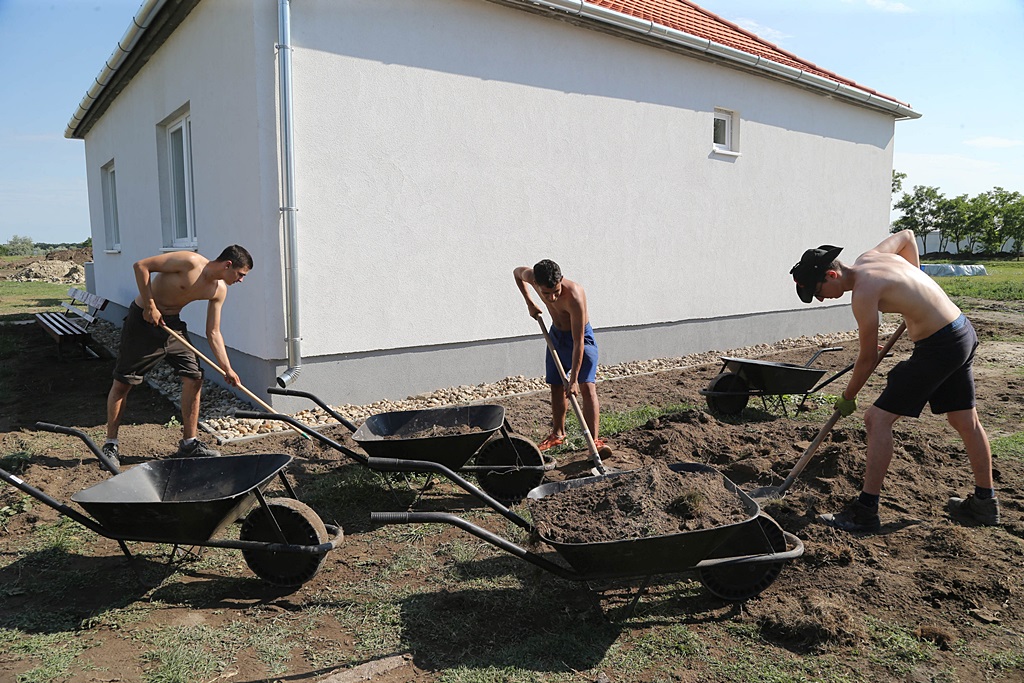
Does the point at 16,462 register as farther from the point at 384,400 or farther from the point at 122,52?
the point at 122,52

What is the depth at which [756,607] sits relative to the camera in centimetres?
300

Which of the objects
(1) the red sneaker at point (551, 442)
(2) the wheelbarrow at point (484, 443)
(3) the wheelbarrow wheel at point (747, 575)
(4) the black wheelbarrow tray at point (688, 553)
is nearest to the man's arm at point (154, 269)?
(2) the wheelbarrow at point (484, 443)

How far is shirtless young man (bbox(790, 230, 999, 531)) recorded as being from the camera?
3.60 m

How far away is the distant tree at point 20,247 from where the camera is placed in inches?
1970

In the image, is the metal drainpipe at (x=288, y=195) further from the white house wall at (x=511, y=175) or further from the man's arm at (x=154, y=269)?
the man's arm at (x=154, y=269)

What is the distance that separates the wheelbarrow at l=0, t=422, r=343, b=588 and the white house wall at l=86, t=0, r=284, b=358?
2817mm

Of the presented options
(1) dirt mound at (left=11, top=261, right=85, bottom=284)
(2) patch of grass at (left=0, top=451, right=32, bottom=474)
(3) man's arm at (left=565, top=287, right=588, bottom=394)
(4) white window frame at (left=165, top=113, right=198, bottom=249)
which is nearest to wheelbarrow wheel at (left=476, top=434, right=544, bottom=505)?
(3) man's arm at (left=565, top=287, right=588, bottom=394)

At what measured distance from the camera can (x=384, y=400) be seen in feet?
22.2

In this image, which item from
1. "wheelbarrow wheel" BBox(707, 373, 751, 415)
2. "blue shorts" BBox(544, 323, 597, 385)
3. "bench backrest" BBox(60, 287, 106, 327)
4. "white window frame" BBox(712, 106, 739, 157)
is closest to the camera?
"blue shorts" BBox(544, 323, 597, 385)

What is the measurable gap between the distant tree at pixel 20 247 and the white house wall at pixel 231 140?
51796mm

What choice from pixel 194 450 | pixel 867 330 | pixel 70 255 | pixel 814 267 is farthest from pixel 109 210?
pixel 70 255

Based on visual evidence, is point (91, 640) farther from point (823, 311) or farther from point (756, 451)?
Answer: point (823, 311)

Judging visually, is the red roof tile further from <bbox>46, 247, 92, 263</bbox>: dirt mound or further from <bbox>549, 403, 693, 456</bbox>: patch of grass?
<bbox>46, 247, 92, 263</bbox>: dirt mound

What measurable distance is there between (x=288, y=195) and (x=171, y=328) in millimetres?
1540
